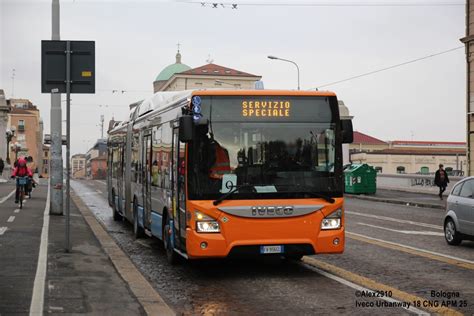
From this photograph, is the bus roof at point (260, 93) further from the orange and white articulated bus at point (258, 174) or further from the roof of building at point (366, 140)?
the roof of building at point (366, 140)

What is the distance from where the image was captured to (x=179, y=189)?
9.26m

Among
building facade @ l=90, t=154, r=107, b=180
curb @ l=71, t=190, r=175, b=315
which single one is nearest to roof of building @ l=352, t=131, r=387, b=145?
building facade @ l=90, t=154, r=107, b=180

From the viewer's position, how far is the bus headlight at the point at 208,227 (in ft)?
28.5

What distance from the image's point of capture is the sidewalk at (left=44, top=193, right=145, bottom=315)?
6.98m

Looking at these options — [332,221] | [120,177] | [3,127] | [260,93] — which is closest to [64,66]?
[260,93]

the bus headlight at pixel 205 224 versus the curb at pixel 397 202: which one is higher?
the bus headlight at pixel 205 224

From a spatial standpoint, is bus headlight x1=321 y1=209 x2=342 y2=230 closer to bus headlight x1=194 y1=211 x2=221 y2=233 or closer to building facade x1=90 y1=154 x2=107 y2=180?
bus headlight x1=194 y1=211 x2=221 y2=233

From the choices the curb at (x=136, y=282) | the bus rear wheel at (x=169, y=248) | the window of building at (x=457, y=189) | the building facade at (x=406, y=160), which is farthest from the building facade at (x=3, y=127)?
the bus rear wheel at (x=169, y=248)

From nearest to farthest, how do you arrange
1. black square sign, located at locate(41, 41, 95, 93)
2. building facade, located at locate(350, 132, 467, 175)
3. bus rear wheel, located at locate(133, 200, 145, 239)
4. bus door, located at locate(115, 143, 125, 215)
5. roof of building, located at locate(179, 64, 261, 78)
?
black square sign, located at locate(41, 41, 95, 93) → bus rear wheel, located at locate(133, 200, 145, 239) → bus door, located at locate(115, 143, 125, 215) → building facade, located at locate(350, 132, 467, 175) → roof of building, located at locate(179, 64, 261, 78)

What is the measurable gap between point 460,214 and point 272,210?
19.5 ft

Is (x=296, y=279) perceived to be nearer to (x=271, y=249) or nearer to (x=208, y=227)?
(x=271, y=249)

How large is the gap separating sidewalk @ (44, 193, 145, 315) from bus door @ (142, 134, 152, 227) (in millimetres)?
1074

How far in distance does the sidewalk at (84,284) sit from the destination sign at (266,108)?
2866mm

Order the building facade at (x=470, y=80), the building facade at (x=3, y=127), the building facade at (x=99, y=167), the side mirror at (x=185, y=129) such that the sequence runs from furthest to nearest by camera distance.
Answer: the building facade at (x=99, y=167)
the building facade at (x=3, y=127)
the building facade at (x=470, y=80)
the side mirror at (x=185, y=129)
